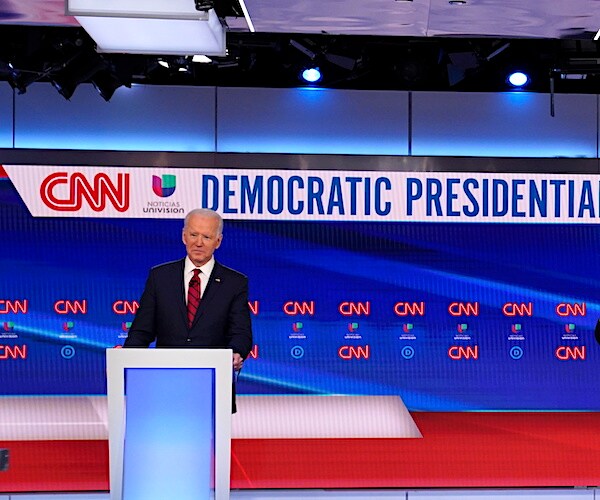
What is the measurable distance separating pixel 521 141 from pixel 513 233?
0.71 meters

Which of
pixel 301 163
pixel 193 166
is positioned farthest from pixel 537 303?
pixel 193 166

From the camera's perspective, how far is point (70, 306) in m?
6.63

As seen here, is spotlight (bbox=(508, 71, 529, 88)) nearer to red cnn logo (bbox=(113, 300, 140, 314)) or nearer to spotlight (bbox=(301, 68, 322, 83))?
spotlight (bbox=(301, 68, 322, 83))

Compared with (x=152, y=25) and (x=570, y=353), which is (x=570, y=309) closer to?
(x=570, y=353)

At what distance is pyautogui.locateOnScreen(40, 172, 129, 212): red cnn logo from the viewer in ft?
21.6

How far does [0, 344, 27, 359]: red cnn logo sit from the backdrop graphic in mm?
15

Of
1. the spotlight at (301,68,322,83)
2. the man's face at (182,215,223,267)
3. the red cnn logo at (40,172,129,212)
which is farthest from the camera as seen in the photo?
the spotlight at (301,68,322,83)

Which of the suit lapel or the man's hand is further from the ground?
the suit lapel

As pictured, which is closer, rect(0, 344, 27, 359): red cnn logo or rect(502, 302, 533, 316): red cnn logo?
rect(0, 344, 27, 359): red cnn logo

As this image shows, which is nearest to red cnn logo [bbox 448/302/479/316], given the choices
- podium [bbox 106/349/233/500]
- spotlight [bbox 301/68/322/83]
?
spotlight [bbox 301/68/322/83]

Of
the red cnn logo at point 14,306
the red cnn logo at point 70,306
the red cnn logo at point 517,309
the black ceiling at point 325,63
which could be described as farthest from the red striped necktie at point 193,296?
the red cnn logo at point 517,309

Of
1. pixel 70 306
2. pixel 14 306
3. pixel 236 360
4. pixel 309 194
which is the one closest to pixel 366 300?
pixel 309 194

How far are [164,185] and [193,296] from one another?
9.13 ft

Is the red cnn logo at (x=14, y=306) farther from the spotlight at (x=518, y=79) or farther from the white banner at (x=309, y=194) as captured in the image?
the spotlight at (x=518, y=79)
